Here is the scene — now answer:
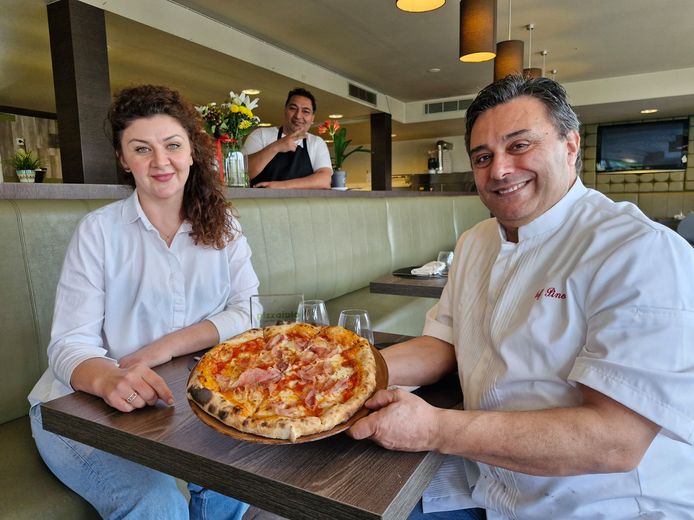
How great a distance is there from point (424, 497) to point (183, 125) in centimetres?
123

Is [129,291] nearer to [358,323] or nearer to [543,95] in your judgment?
[358,323]

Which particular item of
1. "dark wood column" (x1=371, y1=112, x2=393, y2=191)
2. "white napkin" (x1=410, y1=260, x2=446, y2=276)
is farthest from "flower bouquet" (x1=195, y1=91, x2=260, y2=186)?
"dark wood column" (x1=371, y1=112, x2=393, y2=191)

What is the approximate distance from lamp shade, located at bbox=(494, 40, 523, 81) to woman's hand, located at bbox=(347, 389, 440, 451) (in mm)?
3974

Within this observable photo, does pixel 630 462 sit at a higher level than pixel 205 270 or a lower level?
lower

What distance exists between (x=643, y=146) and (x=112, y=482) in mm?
10831

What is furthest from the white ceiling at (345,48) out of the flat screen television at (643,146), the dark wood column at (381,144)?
the flat screen television at (643,146)

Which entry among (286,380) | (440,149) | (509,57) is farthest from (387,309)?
(440,149)

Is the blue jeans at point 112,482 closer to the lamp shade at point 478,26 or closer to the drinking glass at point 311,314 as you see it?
the drinking glass at point 311,314

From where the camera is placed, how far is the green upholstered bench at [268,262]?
3.97 feet

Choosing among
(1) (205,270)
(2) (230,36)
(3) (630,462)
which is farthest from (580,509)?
(2) (230,36)

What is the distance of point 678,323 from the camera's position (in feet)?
2.35

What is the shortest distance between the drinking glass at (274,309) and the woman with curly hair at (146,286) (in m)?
0.12

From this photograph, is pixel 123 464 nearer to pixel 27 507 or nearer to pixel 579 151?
pixel 27 507

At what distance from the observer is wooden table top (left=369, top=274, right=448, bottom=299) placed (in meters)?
2.22
